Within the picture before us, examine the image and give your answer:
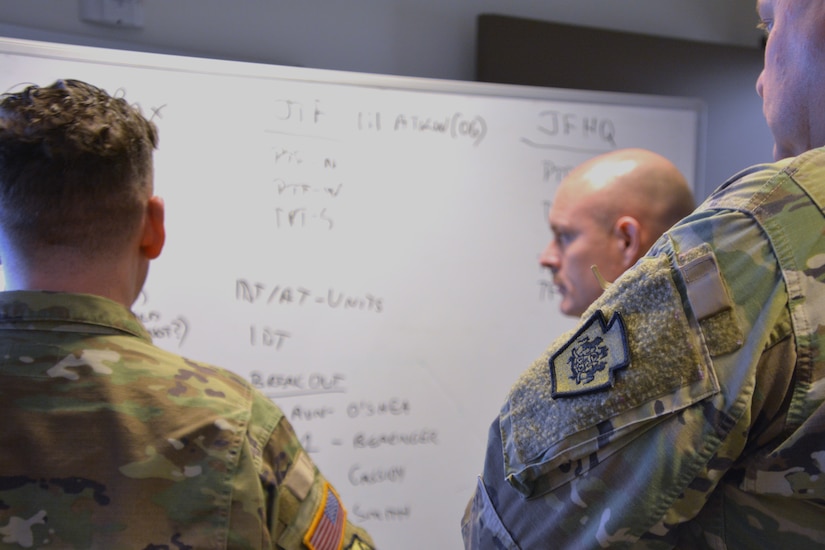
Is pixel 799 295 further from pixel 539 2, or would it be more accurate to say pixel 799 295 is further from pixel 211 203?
pixel 539 2

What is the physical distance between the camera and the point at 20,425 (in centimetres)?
83

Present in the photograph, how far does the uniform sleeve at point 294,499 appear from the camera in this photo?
913mm

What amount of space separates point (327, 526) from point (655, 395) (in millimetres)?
516

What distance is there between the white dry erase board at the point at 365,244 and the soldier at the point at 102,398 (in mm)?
606

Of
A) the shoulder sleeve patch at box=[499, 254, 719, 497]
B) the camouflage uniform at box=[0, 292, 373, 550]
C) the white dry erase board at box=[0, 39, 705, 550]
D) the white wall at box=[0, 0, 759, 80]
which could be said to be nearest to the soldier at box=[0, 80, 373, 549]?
the camouflage uniform at box=[0, 292, 373, 550]

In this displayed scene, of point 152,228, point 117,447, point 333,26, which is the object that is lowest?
point 117,447

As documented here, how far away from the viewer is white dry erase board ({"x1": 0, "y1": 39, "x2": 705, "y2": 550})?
1582mm

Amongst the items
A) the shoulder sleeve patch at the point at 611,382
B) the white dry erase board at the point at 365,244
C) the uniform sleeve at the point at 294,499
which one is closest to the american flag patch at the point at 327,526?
the uniform sleeve at the point at 294,499

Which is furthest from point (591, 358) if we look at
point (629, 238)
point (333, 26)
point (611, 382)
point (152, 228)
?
point (333, 26)

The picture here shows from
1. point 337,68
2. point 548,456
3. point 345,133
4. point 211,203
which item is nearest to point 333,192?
point 345,133

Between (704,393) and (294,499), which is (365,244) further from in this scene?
(704,393)

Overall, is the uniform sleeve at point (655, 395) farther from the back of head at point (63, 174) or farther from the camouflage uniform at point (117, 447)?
the back of head at point (63, 174)

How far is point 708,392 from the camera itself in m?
0.59

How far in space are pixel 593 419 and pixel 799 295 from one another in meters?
0.19
